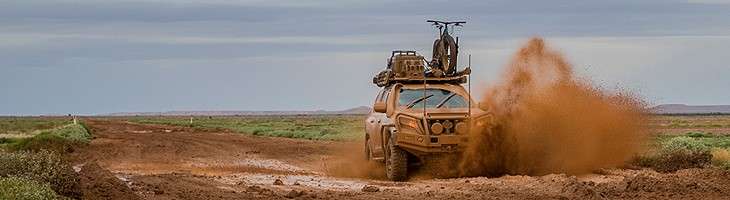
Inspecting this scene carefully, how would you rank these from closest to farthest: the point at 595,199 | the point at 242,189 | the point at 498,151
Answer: the point at 595,199 < the point at 242,189 < the point at 498,151

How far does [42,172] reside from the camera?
13.8 meters

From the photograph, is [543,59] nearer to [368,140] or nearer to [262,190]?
[368,140]

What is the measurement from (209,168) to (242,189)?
849 centimetres

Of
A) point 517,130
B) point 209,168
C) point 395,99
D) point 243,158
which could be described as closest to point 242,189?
point 395,99

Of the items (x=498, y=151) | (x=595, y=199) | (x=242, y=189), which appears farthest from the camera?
(x=498, y=151)

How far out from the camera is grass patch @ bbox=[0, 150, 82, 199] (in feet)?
44.3

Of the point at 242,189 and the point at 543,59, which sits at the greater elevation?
the point at 543,59

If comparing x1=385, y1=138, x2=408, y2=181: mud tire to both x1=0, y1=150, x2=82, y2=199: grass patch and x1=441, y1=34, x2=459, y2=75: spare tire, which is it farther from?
x1=0, y1=150, x2=82, y2=199: grass patch

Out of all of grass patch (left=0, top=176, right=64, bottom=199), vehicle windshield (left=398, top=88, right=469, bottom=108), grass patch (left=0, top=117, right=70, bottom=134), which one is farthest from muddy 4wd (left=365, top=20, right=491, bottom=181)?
grass patch (left=0, top=117, right=70, bottom=134)

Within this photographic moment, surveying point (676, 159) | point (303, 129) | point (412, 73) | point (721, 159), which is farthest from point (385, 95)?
point (303, 129)

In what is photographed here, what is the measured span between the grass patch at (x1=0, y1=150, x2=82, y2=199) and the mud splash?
7.22 m

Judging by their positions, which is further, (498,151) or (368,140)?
(368,140)

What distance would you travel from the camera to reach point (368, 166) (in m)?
21.3

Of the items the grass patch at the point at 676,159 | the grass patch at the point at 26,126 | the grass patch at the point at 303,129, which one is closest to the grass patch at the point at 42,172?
the grass patch at the point at 676,159
